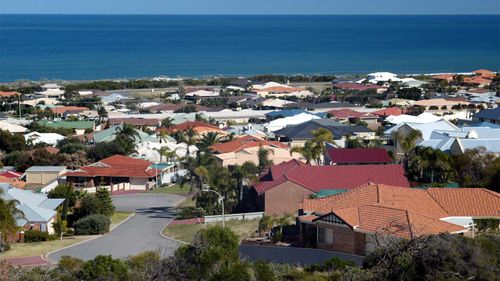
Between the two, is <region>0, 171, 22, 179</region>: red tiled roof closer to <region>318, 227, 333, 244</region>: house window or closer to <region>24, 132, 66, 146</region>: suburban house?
<region>24, 132, 66, 146</region>: suburban house

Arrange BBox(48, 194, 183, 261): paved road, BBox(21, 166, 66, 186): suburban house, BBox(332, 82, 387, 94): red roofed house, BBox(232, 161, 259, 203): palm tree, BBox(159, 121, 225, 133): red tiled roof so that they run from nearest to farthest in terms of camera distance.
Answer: BBox(48, 194, 183, 261): paved road < BBox(232, 161, 259, 203): palm tree < BBox(21, 166, 66, 186): suburban house < BBox(159, 121, 225, 133): red tiled roof < BBox(332, 82, 387, 94): red roofed house

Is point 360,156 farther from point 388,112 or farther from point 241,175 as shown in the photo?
point 388,112

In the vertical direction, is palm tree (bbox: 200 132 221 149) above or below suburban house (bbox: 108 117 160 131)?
above

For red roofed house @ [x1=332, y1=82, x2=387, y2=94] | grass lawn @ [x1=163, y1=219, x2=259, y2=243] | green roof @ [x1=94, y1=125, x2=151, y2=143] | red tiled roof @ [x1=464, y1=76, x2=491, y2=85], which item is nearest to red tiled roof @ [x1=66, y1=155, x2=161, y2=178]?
green roof @ [x1=94, y1=125, x2=151, y2=143]

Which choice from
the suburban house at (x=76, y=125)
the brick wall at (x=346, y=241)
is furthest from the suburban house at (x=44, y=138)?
the brick wall at (x=346, y=241)

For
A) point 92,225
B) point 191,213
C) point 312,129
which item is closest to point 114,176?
point 191,213
